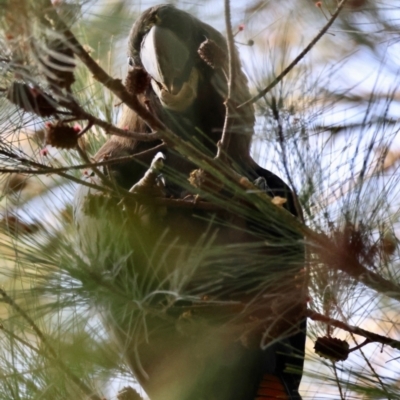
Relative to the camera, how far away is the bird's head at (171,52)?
2.00m

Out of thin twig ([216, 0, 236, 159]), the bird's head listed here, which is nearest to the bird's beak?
the bird's head

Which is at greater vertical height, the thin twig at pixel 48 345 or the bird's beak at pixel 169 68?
the bird's beak at pixel 169 68

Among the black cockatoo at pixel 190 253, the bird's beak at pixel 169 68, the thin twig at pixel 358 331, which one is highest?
the bird's beak at pixel 169 68

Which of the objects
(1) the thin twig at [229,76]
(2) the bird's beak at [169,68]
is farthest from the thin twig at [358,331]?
(2) the bird's beak at [169,68]

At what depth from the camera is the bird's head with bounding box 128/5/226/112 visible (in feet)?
6.56

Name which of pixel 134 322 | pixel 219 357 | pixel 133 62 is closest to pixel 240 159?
pixel 133 62

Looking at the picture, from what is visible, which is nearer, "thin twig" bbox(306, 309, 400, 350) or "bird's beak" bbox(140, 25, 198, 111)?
"thin twig" bbox(306, 309, 400, 350)

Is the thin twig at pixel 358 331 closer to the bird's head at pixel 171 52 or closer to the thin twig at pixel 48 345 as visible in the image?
the thin twig at pixel 48 345

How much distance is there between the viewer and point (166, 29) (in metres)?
2.12

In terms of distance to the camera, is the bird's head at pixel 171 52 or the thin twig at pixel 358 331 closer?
the thin twig at pixel 358 331

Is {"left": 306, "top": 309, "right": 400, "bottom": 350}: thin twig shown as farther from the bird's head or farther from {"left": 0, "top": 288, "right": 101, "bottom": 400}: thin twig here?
the bird's head

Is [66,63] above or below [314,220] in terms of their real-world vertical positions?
above

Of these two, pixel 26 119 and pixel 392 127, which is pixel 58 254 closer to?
pixel 26 119

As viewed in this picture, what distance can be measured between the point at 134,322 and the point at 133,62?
91 centimetres
